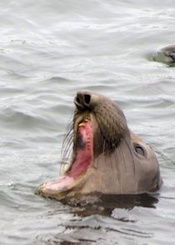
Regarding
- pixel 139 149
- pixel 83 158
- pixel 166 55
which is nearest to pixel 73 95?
pixel 166 55

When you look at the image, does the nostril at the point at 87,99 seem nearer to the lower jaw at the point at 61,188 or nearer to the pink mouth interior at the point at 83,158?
the pink mouth interior at the point at 83,158

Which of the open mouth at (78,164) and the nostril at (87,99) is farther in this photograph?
the open mouth at (78,164)

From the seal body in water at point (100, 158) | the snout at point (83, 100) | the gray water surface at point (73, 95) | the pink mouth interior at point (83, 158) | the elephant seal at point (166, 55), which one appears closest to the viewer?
the gray water surface at point (73, 95)

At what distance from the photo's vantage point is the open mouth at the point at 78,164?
819cm

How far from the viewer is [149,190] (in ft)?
28.5

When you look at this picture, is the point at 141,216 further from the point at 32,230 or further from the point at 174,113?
the point at 174,113

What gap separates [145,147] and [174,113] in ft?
11.0

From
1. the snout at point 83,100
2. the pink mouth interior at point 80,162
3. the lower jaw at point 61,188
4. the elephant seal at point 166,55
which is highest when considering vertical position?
the snout at point 83,100

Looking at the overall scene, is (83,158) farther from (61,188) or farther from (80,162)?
(61,188)

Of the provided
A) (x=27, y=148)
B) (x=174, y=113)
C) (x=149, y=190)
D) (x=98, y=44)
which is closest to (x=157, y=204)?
(x=149, y=190)

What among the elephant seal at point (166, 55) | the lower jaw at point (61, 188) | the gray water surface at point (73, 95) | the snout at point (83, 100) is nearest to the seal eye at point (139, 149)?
the gray water surface at point (73, 95)

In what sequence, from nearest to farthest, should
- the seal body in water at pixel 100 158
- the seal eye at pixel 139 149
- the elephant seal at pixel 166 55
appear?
the seal body in water at pixel 100 158 → the seal eye at pixel 139 149 → the elephant seal at pixel 166 55

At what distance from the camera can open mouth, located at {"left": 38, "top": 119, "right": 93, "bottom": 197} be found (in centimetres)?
819

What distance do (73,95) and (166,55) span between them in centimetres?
270
